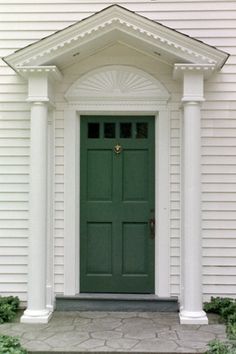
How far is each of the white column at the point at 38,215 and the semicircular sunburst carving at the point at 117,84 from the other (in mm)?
794

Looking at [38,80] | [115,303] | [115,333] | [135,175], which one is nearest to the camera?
[115,333]

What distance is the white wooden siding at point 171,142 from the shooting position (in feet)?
20.4

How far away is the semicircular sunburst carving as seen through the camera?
6258 millimetres

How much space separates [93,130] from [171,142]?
1.02 m

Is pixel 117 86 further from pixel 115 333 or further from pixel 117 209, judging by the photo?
pixel 115 333

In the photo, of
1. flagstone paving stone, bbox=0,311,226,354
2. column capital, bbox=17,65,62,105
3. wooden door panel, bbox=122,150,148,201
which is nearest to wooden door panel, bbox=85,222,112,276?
wooden door panel, bbox=122,150,148,201

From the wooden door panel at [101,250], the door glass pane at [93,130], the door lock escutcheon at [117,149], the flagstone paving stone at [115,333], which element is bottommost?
the flagstone paving stone at [115,333]

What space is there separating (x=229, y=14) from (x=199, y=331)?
3.91 m

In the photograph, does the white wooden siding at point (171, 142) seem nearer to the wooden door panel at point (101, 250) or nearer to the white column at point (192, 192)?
the wooden door panel at point (101, 250)

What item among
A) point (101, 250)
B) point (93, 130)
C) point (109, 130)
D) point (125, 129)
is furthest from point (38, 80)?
point (101, 250)

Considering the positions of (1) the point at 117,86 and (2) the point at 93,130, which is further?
(2) the point at 93,130

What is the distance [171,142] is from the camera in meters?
6.25

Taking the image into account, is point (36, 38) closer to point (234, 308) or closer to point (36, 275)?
point (36, 275)

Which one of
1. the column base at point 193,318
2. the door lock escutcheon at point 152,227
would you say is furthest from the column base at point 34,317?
the door lock escutcheon at point 152,227
